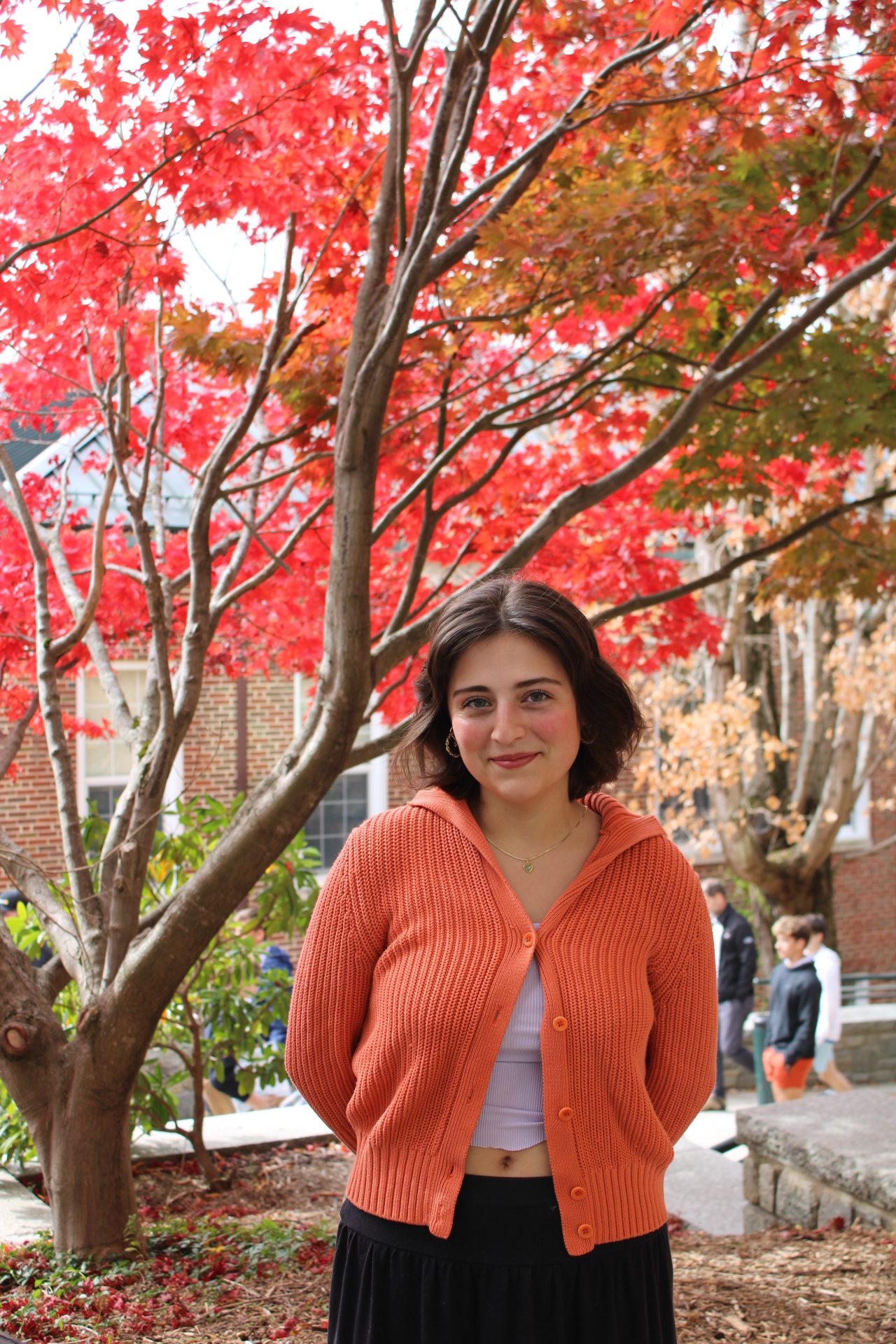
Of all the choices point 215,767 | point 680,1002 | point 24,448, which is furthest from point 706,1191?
point 215,767

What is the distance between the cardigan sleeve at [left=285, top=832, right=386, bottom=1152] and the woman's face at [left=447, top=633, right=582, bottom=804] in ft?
0.90

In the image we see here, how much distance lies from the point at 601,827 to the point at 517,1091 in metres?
0.51

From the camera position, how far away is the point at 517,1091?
198 centimetres

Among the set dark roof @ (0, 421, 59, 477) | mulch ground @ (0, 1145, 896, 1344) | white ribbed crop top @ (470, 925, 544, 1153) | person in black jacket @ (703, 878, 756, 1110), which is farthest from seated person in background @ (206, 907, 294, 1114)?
person in black jacket @ (703, 878, 756, 1110)

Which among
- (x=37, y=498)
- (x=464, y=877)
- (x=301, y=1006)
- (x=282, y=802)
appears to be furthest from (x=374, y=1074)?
(x=37, y=498)

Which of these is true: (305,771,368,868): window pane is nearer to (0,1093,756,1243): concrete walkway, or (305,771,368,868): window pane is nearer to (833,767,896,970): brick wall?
(833,767,896,970): brick wall

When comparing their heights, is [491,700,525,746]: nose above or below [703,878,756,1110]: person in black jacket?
above

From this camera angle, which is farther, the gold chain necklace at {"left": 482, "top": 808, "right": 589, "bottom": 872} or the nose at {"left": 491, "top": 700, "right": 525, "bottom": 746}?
the gold chain necklace at {"left": 482, "top": 808, "right": 589, "bottom": 872}

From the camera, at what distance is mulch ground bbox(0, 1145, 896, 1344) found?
3.45m

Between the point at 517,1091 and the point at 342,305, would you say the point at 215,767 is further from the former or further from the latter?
the point at 517,1091

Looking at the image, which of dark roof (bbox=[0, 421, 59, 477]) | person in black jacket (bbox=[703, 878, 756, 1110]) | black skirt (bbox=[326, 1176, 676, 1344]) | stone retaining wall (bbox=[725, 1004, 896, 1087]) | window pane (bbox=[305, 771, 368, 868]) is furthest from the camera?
window pane (bbox=[305, 771, 368, 868])

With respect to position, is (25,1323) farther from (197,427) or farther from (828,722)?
(828,722)

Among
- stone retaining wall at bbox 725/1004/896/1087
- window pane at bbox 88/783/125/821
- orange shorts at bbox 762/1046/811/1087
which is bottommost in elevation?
stone retaining wall at bbox 725/1004/896/1087

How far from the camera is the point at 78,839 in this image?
4398 mm
